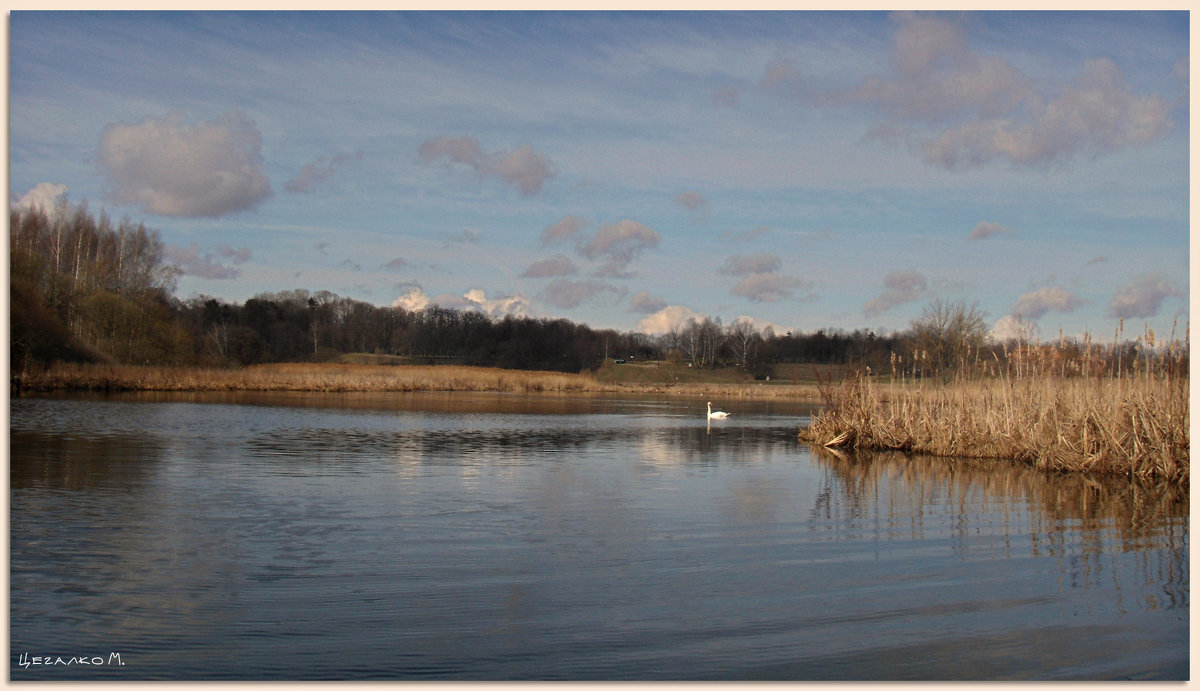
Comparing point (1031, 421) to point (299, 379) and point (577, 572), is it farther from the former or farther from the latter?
point (299, 379)

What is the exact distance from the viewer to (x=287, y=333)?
7762cm

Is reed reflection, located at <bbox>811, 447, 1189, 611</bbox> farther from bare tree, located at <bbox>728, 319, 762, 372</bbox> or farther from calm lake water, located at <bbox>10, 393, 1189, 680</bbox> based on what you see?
bare tree, located at <bbox>728, 319, 762, 372</bbox>

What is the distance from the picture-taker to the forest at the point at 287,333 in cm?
2922

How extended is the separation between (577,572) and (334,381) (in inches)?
1501

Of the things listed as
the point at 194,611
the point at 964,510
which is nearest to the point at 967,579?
the point at 964,510

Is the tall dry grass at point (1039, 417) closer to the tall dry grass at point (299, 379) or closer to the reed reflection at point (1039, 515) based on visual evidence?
the reed reflection at point (1039, 515)

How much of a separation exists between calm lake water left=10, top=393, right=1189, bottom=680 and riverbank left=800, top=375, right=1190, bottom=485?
642 millimetres

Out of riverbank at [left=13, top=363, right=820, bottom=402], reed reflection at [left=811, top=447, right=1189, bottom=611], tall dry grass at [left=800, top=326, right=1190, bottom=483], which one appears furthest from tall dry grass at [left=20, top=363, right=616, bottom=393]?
reed reflection at [left=811, top=447, right=1189, bottom=611]

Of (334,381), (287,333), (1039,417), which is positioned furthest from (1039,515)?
(287,333)

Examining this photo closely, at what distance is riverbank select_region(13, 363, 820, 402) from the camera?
112 feet

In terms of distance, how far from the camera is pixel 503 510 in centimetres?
941
